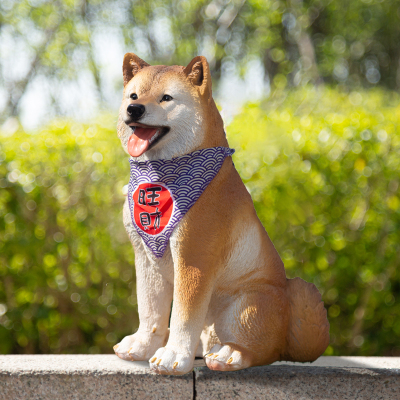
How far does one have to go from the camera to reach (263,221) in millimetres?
3455

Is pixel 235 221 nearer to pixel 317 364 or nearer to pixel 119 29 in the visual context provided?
pixel 317 364

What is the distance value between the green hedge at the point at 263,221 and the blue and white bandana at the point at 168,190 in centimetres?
139

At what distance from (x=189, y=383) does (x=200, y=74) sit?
146 cm

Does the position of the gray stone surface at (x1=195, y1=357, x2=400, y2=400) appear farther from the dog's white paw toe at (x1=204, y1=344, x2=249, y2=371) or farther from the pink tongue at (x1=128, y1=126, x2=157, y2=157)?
the pink tongue at (x1=128, y1=126, x2=157, y2=157)

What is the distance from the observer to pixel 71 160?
3.63 metres

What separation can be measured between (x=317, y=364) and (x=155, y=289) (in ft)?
3.23

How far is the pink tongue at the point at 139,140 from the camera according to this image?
196cm

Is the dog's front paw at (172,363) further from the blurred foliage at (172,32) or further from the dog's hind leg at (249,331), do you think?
the blurred foliage at (172,32)

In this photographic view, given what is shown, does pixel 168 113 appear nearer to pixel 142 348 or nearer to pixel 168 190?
pixel 168 190

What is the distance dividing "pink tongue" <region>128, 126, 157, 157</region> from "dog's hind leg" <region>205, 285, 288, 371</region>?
83 centimetres

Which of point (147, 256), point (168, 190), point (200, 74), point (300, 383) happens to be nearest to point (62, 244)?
point (147, 256)

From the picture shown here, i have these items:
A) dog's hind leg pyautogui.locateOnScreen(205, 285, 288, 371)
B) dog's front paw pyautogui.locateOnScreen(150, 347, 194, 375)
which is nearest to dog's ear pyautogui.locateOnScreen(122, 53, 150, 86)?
dog's hind leg pyautogui.locateOnScreen(205, 285, 288, 371)

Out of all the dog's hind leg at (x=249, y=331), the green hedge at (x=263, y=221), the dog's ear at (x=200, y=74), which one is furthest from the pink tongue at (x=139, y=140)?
the green hedge at (x=263, y=221)

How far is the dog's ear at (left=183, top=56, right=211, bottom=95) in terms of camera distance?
2.07 m
